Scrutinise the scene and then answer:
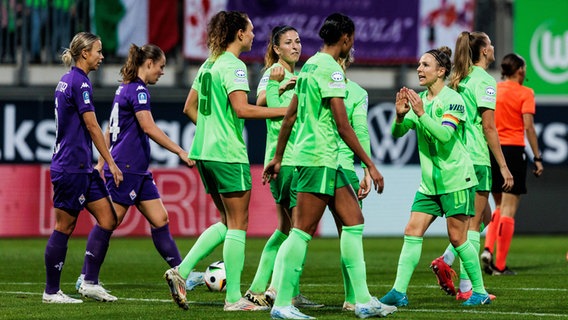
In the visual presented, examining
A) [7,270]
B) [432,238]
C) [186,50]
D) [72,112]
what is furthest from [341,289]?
[186,50]

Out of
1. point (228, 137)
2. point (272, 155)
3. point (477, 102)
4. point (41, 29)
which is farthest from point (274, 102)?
point (41, 29)

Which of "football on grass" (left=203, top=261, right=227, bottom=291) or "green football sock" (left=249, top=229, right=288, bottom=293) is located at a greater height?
"green football sock" (left=249, top=229, right=288, bottom=293)

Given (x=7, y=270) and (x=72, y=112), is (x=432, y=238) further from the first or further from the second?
(x=72, y=112)

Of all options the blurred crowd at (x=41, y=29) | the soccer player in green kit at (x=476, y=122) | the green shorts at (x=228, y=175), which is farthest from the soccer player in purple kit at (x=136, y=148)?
the blurred crowd at (x=41, y=29)

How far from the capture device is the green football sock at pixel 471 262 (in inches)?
376

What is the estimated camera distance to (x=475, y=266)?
9.57 meters

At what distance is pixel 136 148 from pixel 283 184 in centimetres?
168

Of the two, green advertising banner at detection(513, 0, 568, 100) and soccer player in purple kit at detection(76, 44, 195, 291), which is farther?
green advertising banner at detection(513, 0, 568, 100)

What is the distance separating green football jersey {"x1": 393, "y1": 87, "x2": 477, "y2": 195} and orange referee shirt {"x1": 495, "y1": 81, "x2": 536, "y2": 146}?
167 inches

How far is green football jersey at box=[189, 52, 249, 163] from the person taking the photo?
8.96 meters

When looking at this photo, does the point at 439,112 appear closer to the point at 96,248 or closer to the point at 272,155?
the point at 272,155

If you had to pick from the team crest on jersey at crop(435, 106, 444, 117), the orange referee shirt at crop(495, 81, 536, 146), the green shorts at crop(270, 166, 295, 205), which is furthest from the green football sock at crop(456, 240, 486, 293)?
the orange referee shirt at crop(495, 81, 536, 146)

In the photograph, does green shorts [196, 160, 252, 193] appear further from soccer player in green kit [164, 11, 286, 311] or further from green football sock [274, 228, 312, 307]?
green football sock [274, 228, 312, 307]

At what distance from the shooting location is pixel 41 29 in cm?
2183
